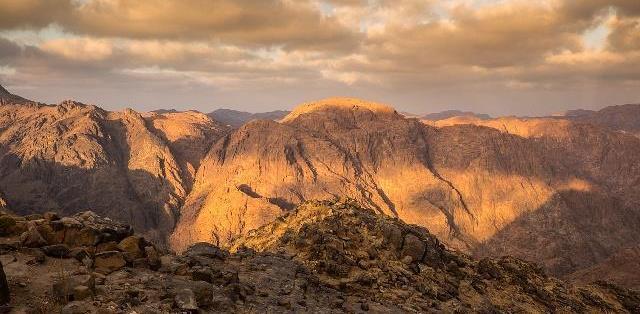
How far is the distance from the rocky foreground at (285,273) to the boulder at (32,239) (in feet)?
0.13

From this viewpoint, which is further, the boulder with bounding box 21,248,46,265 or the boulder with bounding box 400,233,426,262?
the boulder with bounding box 400,233,426,262

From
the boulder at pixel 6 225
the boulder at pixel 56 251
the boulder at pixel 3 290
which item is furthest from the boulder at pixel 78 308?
the boulder at pixel 6 225

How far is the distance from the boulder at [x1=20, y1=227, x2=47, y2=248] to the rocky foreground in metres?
0.04

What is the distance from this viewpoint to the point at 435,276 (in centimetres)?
3459

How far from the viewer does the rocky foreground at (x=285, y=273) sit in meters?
16.5

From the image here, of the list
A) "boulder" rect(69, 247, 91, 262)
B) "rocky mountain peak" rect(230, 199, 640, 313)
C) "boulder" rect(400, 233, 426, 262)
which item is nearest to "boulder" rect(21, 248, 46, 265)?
"boulder" rect(69, 247, 91, 262)

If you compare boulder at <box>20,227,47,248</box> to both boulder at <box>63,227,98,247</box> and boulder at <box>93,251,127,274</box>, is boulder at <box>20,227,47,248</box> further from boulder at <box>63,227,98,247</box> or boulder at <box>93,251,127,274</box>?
boulder at <box>93,251,127,274</box>

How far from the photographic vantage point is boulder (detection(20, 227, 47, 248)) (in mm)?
18278

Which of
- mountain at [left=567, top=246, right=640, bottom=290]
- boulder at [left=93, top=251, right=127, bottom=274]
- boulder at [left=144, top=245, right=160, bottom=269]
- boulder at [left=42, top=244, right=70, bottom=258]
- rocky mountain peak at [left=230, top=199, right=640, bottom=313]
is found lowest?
mountain at [left=567, top=246, right=640, bottom=290]

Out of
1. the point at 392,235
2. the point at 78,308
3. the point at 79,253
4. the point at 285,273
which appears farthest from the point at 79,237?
the point at 392,235

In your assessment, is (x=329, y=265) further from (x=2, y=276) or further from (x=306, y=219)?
(x=2, y=276)

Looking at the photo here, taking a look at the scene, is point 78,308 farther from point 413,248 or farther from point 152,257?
point 413,248

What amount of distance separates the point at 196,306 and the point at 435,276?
22.5 metres

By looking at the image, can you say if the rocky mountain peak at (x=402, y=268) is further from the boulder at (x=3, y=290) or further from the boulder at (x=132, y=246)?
the boulder at (x=3, y=290)
